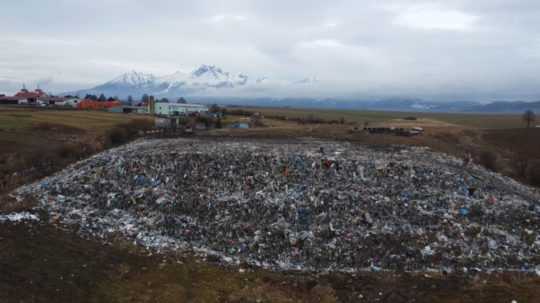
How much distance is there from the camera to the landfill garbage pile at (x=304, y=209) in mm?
9961

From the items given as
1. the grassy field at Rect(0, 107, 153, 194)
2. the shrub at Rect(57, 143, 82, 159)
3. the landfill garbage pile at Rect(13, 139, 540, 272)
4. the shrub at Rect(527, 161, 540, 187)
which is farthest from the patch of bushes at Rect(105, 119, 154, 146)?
the shrub at Rect(527, 161, 540, 187)

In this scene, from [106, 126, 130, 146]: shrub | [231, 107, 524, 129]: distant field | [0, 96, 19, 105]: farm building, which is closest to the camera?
[106, 126, 130, 146]: shrub

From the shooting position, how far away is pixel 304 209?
479 inches

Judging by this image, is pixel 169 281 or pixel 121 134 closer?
pixel 169 281

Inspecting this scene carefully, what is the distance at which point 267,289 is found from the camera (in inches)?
318

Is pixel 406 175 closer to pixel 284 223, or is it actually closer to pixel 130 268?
pixel 284 223

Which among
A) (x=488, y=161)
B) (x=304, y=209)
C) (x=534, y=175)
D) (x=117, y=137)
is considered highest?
(x=117, y=137)

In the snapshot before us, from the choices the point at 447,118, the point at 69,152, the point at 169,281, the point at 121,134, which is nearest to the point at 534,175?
the point at 169,281

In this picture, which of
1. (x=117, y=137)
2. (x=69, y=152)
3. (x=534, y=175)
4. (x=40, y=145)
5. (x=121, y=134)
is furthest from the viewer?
(x=121, y=134)

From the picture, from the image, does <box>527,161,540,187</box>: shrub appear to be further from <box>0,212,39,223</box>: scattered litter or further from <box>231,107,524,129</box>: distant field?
<box>231,107,524,129</box>: distant field

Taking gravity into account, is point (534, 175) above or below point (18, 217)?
below

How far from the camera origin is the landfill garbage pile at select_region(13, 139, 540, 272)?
32.7 ft

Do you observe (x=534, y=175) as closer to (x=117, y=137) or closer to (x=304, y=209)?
(x=304, y=209)

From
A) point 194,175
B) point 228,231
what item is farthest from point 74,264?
point 194,175
